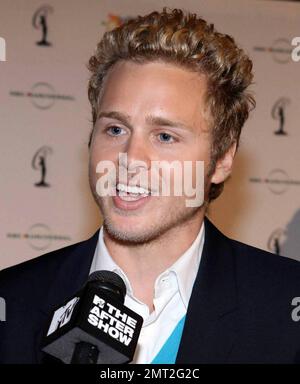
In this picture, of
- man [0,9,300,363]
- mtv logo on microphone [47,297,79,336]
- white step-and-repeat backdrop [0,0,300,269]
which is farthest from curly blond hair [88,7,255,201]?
white step-and-repeat backdrop [0,0,300,269]

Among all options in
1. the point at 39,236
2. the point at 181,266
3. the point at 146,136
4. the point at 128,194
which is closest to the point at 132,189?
the point at 128,194

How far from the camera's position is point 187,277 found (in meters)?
2.24

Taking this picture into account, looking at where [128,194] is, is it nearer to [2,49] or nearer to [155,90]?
[155,90]

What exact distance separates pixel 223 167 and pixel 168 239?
13.3 inches

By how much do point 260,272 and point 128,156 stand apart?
0.53 meters

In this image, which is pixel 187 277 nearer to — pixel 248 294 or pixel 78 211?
pixel 248 294

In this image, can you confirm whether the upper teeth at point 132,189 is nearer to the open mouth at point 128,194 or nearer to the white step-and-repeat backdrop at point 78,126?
the open mouth at point 128,194

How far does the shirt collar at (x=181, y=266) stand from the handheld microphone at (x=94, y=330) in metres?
0.64

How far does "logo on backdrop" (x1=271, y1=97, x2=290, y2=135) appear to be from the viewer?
158 inches

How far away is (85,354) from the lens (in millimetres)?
1457

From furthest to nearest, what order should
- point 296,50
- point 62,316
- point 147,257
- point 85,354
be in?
point 296,50 < point 147,257 < point 62,316 < point 85,354

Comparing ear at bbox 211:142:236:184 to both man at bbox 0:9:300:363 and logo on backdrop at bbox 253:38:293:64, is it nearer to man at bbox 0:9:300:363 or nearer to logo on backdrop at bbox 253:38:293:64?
man at bbox 0:9:300:363

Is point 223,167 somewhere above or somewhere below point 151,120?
below
